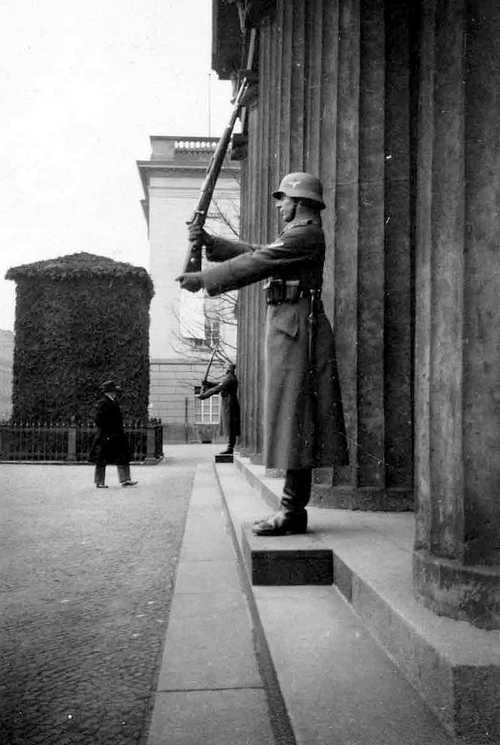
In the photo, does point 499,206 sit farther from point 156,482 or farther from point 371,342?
point 156,482

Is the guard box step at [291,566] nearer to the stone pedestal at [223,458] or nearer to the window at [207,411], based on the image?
the stone pedestal at [223,458]

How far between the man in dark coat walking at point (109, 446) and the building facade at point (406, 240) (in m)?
2.01

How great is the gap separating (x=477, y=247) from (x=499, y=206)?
0.15 meters

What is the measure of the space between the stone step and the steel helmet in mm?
1822

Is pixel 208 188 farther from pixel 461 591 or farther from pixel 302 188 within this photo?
pixel 461 591

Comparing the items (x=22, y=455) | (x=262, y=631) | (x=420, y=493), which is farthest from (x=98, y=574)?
(x=22, y=455)

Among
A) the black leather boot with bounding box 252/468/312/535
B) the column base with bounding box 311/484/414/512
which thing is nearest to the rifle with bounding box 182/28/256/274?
the black leather boot with bounding box 252/468/312/535

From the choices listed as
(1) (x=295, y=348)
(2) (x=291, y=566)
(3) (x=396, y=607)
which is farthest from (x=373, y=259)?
(3) (x=396, y=607)

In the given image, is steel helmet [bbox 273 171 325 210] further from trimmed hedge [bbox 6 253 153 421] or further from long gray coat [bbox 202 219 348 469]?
trimmed hedge [bbox 6 253 153 421]

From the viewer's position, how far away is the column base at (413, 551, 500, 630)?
7.30 feet

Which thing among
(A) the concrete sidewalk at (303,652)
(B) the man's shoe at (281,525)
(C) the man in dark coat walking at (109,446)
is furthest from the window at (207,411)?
(B) the man's shoe at (281,525)

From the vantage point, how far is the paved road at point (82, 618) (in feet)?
8.00

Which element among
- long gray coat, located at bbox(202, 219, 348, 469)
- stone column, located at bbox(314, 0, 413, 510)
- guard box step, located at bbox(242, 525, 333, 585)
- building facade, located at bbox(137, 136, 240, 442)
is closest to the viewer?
guard box step, located at bbox(242, 525, 333, 585)

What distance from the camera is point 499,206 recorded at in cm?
231
